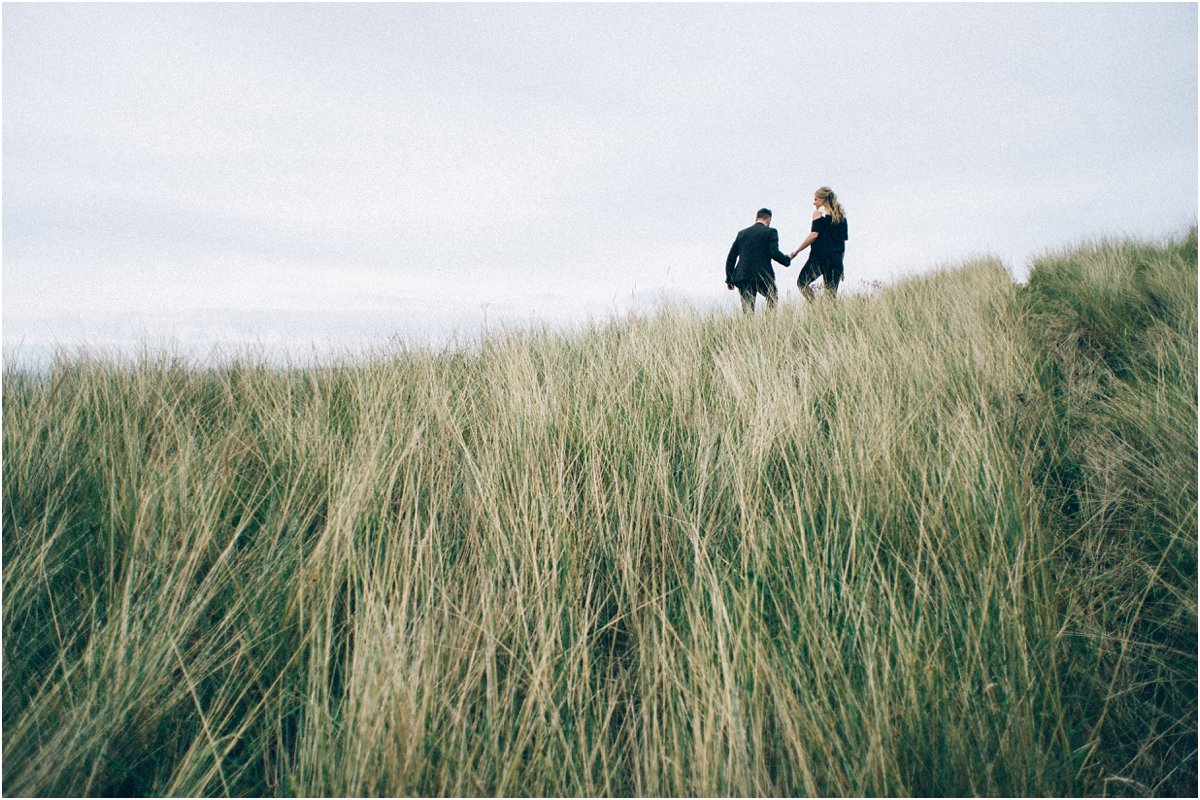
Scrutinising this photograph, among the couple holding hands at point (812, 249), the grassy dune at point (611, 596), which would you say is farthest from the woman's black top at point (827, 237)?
the grassy dune at point (611, 596)

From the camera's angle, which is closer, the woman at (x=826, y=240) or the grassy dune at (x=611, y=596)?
the grassy dune at (x=611, y=596)

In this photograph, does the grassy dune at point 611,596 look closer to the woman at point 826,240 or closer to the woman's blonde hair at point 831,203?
the woman at point 826,240

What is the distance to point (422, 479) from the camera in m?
1.62

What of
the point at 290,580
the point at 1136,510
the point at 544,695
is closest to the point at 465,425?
the point at 290,580

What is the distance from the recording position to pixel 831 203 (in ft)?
21.6

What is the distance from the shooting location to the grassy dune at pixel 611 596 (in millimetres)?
882

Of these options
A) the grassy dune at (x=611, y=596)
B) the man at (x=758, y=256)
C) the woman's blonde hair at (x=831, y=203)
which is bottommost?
the grassy dune at (x=611, y=596)

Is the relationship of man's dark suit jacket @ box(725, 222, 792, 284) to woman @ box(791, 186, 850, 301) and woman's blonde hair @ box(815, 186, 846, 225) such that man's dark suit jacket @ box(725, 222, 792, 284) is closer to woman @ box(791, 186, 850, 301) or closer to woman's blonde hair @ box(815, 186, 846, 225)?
woman @ box(791, 186, 850, 301)

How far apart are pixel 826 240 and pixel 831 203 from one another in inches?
19.8

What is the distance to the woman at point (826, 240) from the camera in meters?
6.50

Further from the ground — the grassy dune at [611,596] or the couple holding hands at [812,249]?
the couple holding hands at [812,249]

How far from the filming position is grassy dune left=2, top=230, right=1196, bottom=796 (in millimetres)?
882

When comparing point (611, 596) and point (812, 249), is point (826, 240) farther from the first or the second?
point (611, 596)

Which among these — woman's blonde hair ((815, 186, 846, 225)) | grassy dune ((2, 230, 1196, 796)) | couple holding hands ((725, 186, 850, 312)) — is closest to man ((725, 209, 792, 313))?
couple holding hands ((725, 186, 850, 312))
